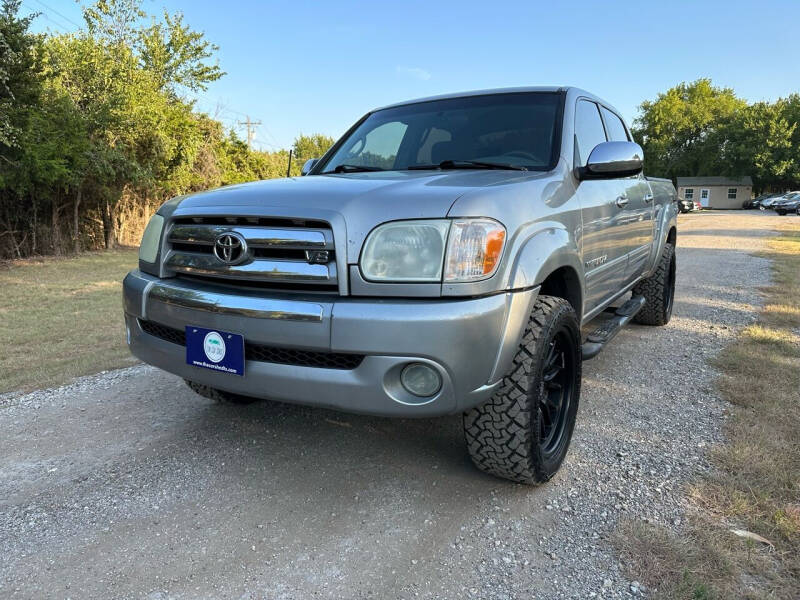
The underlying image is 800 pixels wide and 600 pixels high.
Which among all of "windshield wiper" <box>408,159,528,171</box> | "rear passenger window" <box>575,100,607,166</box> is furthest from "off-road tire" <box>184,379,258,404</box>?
"rear passenger window" <box>575,100,607,166</box>

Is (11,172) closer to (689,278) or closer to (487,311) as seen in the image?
(487,311)

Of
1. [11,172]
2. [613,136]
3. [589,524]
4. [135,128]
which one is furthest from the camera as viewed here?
[135,128]

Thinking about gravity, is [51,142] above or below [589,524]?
above

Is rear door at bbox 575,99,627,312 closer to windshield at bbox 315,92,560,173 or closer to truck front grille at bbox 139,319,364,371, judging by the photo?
windshield at bbox 315,92,560,173

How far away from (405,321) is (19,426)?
2.68 m

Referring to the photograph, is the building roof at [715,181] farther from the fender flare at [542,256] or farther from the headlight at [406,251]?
the headlight at [406,251]

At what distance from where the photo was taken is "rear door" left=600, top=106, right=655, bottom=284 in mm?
3645

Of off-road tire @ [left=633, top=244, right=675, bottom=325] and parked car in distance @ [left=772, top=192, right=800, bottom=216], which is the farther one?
parked car in distance @ [left=772, top=192, right=800, bottom=216]

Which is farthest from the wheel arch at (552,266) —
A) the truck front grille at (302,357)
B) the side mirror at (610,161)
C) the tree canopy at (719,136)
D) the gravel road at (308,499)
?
the tree canopy at (719,136)

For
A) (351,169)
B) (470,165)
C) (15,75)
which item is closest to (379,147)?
(351,169)

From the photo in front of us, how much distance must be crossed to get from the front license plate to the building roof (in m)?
62.1

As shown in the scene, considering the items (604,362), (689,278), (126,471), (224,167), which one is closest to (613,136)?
(604,362)

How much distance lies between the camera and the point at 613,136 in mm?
4012

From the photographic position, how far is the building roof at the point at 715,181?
177 feet
